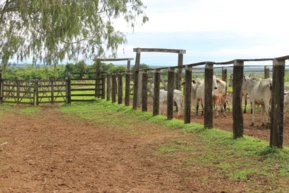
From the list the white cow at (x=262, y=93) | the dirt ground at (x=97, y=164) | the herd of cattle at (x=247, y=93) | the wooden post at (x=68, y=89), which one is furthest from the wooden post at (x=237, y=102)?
the wooden post at (x=68, y=89)

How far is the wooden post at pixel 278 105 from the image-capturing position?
20.1 ft

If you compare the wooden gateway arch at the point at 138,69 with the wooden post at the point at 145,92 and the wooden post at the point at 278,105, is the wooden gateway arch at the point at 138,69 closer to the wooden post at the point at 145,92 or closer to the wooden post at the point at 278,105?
the wooden post at the point at 145,92

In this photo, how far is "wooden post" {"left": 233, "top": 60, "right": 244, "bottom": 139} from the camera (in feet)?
24.2

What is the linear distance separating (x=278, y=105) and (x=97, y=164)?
9.49 ft

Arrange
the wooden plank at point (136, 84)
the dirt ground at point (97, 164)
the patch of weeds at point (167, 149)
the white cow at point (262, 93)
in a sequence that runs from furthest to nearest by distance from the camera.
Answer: the wooden plank at point (136, 84), the white cow at point (262, 93), the patch of weeds at point (167, 149), the dirt ground at point (97, 164)

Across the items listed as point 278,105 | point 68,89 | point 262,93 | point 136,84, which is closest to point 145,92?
point 136,84

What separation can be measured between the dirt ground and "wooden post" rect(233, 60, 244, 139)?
0.99 metres

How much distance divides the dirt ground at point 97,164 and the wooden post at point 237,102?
990mm

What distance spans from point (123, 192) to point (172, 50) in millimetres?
13343

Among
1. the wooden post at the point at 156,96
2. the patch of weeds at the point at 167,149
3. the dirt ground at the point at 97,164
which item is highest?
the wooden post at the point at 156,96

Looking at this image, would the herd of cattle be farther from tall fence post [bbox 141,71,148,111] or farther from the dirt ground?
the dirt ground

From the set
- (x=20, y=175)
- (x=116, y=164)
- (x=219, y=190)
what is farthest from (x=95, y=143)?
(x=219, y=190)

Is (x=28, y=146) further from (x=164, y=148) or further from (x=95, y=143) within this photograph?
(x=164, y=148)

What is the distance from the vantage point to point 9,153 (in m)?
7.25
